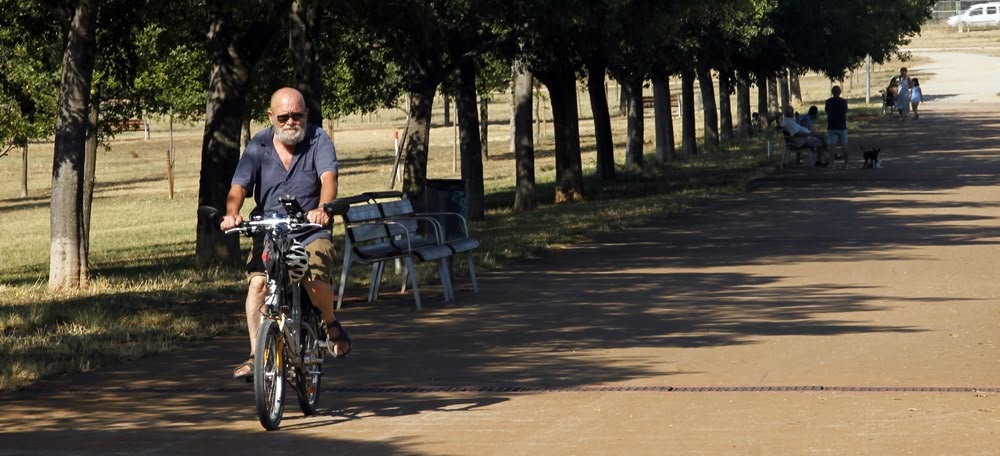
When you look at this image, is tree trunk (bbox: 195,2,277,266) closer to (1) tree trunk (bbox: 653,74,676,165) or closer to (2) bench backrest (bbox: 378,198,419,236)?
(2) bench backrest (bbox: 378,198,419,236)

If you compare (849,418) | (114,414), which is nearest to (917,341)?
(849,418)

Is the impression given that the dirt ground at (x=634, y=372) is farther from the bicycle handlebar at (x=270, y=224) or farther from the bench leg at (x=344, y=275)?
the bicycle handlebar at (x=270, y=224)

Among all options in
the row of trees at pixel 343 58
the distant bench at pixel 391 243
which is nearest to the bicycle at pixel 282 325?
the distant bench at pixel 391 243

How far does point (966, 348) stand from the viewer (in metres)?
10.6

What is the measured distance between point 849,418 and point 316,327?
105 inches

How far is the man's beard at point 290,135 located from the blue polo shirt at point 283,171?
0.08 metres

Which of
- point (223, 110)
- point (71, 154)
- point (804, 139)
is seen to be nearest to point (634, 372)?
point (71, 154)

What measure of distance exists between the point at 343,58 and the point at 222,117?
9267 millimetres

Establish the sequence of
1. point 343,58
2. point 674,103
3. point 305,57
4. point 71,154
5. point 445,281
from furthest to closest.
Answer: point 674,103 → point 343,58 → point 305,57 → point 71,154 → point 445,281

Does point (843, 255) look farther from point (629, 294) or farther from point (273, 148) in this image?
point (273, 148)

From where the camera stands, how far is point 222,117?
1900cm

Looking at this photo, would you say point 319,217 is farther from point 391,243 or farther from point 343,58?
point 343,58

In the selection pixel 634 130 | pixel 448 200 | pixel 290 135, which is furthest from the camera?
pixel 634 130

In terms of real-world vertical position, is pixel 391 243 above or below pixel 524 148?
below
